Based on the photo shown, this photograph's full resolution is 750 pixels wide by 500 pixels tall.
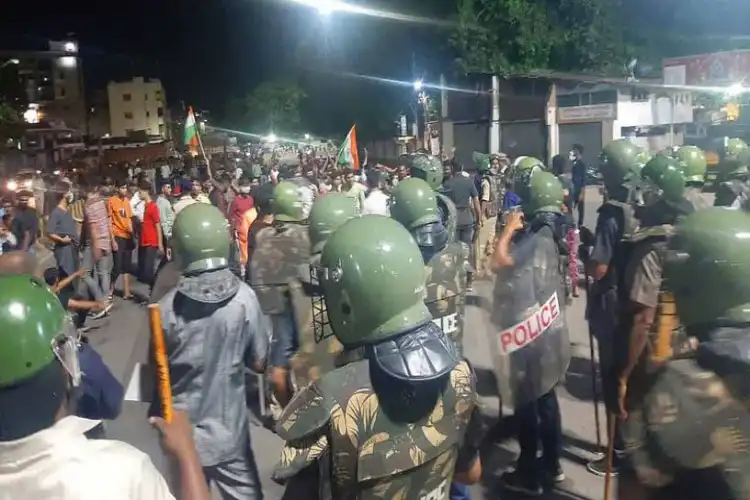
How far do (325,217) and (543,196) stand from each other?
1426 millimetres

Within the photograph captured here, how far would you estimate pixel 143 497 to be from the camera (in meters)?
1.91

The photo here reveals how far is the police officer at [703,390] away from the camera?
1.99m

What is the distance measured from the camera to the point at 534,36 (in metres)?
30.7

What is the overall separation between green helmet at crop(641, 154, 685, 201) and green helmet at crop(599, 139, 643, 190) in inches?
20.7

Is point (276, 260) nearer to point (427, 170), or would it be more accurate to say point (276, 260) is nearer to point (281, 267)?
point (281, 267)

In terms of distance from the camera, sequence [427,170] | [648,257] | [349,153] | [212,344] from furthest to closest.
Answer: [349,153] < [427,170] < [648,257] < [212,344]

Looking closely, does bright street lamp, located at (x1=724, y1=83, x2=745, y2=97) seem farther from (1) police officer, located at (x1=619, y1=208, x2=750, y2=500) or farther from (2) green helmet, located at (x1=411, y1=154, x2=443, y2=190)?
(1) police officer, located at (x1=619, y1=208, x2=750, y2=500)

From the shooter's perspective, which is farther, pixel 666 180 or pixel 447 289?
pixel 666 180

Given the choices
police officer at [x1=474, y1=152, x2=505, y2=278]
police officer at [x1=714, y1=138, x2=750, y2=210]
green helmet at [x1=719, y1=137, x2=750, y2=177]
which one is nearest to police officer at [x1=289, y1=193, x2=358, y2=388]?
police officer at [x1=714, y1=138, x2=750, y2=210]

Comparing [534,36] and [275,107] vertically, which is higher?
[534,36]

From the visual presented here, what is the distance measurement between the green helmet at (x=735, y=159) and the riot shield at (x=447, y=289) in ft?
15.0

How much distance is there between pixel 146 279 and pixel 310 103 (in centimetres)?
3221

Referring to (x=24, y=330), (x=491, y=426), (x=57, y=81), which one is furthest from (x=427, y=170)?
(x=57, y=81)

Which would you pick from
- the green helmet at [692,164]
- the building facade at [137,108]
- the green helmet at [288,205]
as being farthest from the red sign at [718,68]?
the building facade at [137,108]
